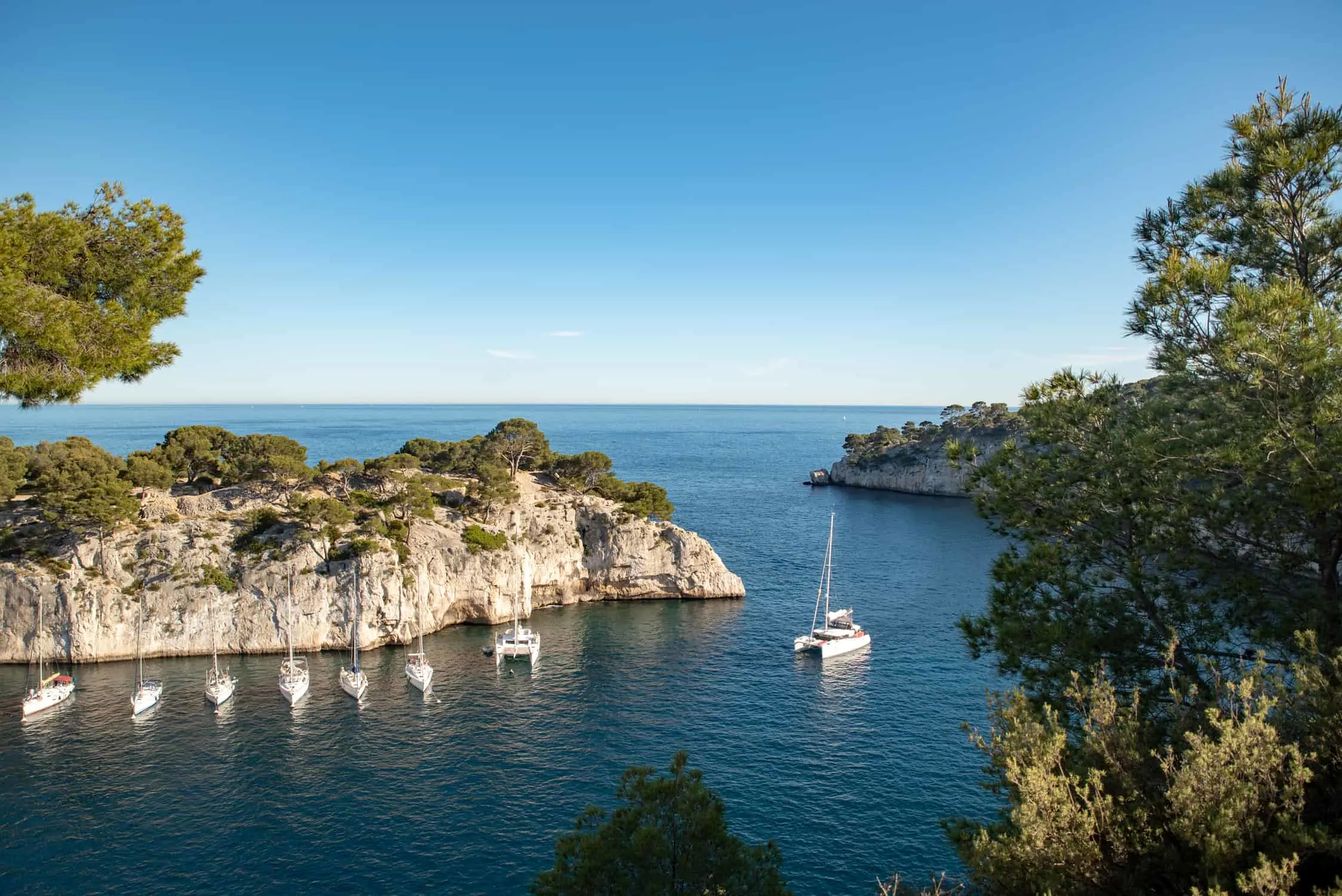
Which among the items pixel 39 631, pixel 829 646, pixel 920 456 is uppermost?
pixel 920 456

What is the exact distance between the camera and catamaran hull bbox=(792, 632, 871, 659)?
48.3 meters

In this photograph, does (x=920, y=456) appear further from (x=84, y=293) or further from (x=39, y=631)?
(x=84, y=293)

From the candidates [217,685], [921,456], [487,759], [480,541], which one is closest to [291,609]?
[217,685]

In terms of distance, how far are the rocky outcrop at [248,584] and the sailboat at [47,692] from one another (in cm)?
420

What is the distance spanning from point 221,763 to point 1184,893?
40100 millimetres

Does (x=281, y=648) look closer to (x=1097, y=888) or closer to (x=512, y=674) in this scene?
(x=512, y=674)

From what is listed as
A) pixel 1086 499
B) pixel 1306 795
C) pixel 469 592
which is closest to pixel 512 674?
pixel 469 592

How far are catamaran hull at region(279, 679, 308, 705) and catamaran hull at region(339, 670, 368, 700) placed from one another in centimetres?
221

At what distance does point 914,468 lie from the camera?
129 metres

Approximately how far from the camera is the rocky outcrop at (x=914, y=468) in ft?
405

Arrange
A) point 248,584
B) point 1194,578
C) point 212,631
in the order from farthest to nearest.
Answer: point 248,584
point 212,631
point 1194,578

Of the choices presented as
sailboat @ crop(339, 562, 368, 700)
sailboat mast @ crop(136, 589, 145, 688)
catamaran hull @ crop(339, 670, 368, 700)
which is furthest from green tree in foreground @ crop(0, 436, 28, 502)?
catamaran hull @ crop(339, 670, 368, 700)

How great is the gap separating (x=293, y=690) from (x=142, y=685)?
9.62m

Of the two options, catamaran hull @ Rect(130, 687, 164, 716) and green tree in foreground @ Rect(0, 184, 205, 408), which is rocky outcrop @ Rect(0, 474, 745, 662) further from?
green tree in foreground @ Rect(0, 184, 205, 408)
